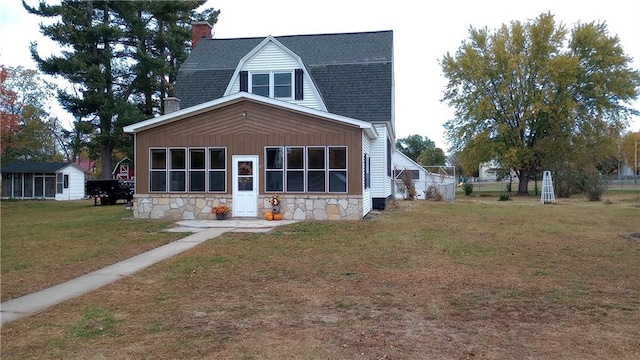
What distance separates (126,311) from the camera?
19.1 ft

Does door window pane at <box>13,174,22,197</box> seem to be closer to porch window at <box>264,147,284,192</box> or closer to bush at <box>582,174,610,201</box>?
porch window at <box>264,147,284,192</box>

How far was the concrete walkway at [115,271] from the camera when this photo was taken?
6.10 m

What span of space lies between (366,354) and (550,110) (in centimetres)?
4018

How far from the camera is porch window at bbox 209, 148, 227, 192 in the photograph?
53.3ft

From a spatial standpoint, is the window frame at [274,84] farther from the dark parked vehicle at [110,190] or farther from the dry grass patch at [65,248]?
the dark parked vehicle at [110,190]

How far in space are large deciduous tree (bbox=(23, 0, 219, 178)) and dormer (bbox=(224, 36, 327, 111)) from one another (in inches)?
547

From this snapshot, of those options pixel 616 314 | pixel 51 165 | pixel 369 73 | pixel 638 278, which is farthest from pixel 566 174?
pixel 51 165

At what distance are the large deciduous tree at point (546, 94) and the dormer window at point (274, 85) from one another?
25.5 meters

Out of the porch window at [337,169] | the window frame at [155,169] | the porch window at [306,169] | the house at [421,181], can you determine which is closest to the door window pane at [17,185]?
the house at [421,181]

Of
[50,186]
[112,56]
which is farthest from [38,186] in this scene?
[112,56]

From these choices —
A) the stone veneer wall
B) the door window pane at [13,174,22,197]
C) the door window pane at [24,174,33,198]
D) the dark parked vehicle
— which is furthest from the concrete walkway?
the door window pane at [13,174,22,197]

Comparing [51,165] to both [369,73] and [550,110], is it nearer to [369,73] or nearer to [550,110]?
[369,73]

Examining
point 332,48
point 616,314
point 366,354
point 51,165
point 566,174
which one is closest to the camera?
point 366,354

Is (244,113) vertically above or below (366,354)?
above
